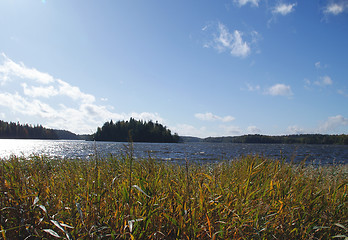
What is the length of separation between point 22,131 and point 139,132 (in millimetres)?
98950

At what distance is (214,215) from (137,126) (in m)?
136

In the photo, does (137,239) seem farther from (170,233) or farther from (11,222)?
(11,222)

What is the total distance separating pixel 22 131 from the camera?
511 feet

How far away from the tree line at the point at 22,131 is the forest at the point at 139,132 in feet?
222

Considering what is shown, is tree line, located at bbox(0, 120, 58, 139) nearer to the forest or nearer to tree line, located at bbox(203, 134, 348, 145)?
the forest

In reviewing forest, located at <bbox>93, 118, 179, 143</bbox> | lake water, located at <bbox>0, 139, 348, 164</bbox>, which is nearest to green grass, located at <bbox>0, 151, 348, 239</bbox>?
lake water, located at <bbox>0, 139, 348, 164</bbox>

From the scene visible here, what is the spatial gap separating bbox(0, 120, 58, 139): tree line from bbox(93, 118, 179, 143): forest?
67.6m

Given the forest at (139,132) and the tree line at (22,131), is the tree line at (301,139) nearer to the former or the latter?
the forest at (139,132)

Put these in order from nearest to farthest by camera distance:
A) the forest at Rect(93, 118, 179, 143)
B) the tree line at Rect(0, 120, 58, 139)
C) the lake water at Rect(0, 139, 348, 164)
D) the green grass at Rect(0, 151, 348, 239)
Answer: the green grass at Rect(0, 151, 348, 239)
the lake water at Rect(0, 139, 348, 164)
the forest at Rect(93, 118, 179, 143)
the tree line at Rect(0, 120, 58, 139)

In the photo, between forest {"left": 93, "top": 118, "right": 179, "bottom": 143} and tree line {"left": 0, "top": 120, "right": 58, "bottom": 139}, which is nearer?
forest {"left": 93, "top": 118, "right": 179, "bottom": 143}

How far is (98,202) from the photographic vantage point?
10.5ft

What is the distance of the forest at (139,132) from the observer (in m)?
136

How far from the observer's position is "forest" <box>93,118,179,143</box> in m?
136

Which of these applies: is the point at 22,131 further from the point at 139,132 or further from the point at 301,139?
the point at 301,139
